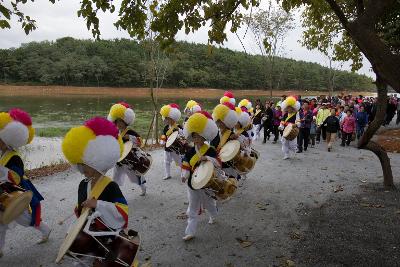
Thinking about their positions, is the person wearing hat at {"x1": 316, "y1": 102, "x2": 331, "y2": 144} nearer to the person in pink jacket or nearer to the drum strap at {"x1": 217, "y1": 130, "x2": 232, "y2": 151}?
the person in pink jacket

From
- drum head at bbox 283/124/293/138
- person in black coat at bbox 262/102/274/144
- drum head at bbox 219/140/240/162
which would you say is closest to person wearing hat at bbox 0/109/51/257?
drum head at bbox 219/140/240/162

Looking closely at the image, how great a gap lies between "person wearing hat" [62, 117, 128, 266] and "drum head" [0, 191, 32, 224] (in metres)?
1.05

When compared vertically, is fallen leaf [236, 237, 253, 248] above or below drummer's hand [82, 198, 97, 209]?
below

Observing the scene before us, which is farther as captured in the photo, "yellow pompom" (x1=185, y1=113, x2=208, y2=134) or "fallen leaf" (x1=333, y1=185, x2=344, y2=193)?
"fallen leaf" (x1=333, y1=185, x2=344, y2=193)

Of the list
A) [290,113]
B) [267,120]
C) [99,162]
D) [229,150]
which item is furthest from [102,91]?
[99,162]

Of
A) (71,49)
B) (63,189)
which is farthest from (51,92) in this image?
(63,189)

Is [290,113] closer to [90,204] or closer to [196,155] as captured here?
[196,155]

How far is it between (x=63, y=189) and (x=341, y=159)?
848 cm

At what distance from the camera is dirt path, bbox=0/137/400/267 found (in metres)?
4.98

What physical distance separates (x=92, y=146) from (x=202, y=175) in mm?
2036

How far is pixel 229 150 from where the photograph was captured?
248 inches

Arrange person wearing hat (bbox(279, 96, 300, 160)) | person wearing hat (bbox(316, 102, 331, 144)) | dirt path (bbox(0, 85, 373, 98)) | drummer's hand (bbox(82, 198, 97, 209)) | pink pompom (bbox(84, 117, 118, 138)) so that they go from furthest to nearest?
dirt path (bbox(0, 85, 373, 98)) < person wearing hat (bbox(316, 102, 331, 144)) < person wearing hat (bbox(279, 96, 300, 160)) < pink pompom (bbox(84, 117, 118, 138)) < drummer's hand (bbox(82, 198, 97, 209))

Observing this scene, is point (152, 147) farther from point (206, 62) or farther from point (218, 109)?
point (206, 62)

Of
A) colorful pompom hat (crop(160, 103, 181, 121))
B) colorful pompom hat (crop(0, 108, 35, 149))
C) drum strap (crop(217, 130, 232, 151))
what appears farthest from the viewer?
colorful pompom hat (crop(160, 103, 181, 121))
